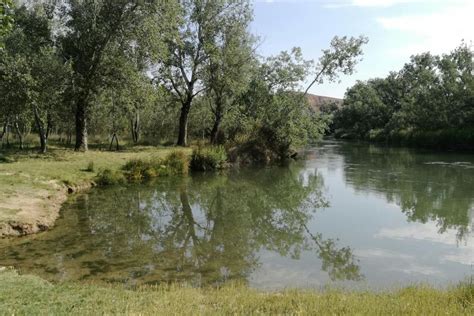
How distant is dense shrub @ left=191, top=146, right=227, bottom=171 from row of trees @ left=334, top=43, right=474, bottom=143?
33.1 m

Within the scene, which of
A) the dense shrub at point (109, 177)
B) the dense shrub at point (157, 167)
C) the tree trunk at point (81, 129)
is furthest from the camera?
the tree trunk at point (81, 129)

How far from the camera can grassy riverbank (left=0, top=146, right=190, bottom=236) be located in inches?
509

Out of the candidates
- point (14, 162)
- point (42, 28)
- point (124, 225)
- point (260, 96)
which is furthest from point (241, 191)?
point (260, 96)

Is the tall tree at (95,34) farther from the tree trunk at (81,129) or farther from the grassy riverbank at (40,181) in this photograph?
the grassy riverbank at (40,181)

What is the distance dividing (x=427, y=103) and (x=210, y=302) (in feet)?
188

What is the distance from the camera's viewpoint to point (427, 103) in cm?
5691

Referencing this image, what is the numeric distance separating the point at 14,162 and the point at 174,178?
8.47 m

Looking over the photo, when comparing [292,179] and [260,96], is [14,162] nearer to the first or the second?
[292,179]

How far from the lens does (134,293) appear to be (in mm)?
7480

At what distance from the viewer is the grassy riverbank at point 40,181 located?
12930 millimetres

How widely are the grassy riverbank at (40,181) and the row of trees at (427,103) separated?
1584 inches

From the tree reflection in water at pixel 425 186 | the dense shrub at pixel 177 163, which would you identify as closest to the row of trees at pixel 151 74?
the dense shrub at pixel 177 163

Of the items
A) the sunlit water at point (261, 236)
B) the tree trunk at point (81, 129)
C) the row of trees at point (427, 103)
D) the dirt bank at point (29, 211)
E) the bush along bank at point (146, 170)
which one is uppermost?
the row of trees at point (427, 103)

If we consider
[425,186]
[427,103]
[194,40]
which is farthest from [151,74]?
[427,103]
